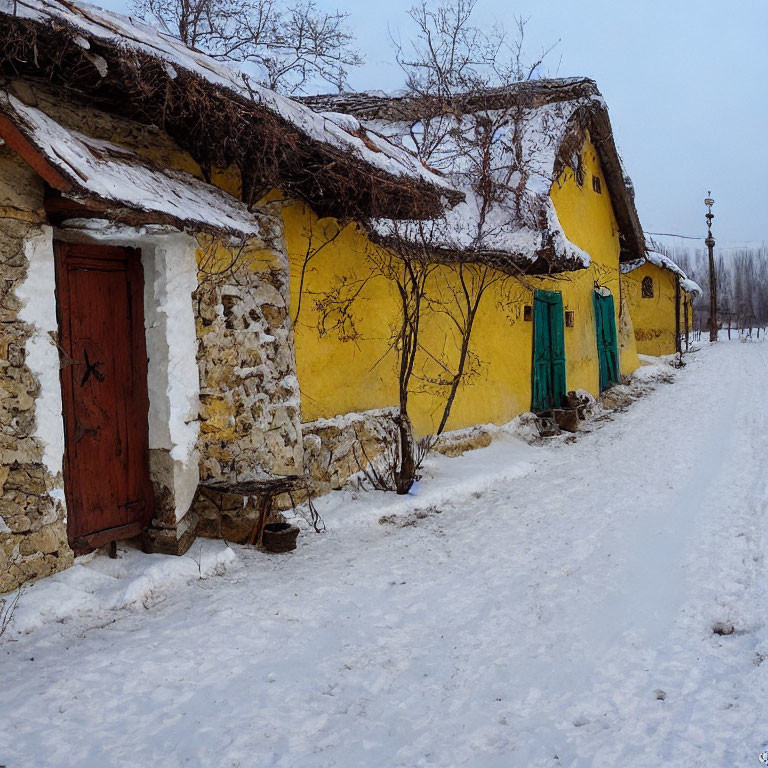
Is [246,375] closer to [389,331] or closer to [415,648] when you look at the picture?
[389,331]

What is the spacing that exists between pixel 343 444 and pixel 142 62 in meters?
3.35

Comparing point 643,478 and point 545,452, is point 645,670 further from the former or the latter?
point 545,452

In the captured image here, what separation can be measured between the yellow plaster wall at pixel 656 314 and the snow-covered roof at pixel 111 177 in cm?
1873

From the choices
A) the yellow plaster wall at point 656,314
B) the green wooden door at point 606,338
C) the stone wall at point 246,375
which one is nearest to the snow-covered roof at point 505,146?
the stone wall at point 246,375

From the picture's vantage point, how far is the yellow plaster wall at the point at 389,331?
5402 mm

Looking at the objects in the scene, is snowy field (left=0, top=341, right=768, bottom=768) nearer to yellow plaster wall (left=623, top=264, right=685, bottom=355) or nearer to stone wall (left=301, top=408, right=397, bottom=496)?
stone wall (left=301, top=408, right=397, bottom=496)

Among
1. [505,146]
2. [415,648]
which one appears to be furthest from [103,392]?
[505,146]

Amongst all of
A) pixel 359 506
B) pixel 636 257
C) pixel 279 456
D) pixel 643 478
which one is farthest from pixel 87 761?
pixel 636 257

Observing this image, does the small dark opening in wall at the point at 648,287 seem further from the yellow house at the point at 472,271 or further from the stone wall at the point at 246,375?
the stone wall at the point at 246,375

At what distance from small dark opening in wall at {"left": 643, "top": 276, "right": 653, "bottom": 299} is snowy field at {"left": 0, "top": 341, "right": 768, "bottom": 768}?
16394 mm

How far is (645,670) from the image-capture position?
292 cm

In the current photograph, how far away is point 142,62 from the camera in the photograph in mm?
3201

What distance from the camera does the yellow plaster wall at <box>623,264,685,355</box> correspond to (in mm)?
20438

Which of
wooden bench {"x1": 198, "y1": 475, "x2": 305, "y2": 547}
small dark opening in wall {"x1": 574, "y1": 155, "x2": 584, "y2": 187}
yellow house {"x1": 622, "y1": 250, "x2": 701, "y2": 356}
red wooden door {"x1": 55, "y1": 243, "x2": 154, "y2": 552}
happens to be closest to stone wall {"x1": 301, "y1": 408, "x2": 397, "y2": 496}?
wooden bench {"x1": 198, "y1": 475, "x2": 305, "y2": 547}
